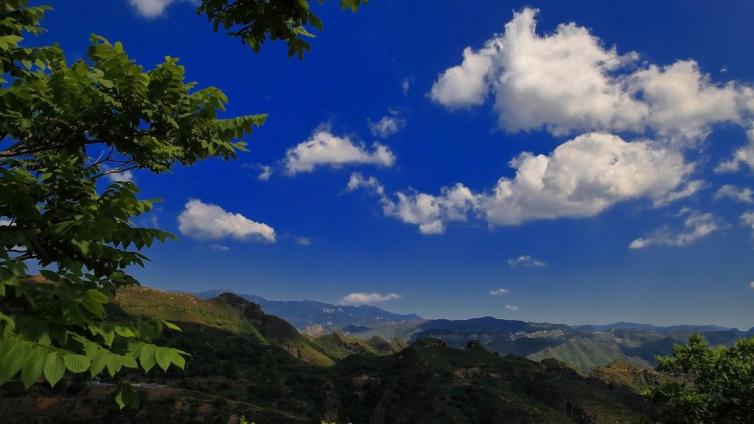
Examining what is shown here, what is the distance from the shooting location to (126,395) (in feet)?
19.6

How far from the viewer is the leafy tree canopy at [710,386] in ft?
79.9

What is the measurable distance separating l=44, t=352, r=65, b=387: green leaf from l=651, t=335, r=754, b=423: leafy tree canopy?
3005cm

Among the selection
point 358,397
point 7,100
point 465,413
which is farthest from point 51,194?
point 358,397

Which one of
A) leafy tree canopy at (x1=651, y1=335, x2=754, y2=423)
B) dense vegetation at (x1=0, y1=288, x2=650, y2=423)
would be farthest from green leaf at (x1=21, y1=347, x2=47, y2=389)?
dense vegetation at (x1=0, y1=288, x2=650, y2=423)

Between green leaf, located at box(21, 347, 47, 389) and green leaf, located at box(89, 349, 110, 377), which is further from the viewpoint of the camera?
green leaf, located at box(89, 349, 110, 377)

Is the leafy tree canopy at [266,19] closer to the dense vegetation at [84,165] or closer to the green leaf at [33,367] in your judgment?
the dense vegetation at [84,165]

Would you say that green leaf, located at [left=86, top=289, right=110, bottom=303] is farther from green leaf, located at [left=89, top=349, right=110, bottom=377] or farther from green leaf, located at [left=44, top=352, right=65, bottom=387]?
green leaf, located at [left=44, top=352, right=65, bottom=387]

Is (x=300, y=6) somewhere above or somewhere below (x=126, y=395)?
above

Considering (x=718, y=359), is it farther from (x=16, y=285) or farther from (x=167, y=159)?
(x=16, y=285)

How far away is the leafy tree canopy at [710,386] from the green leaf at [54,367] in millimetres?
30047

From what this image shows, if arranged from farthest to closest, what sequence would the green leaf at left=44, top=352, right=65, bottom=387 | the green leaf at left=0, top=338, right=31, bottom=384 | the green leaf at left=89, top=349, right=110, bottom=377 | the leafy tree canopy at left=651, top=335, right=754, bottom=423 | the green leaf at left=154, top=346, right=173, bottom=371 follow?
the leafy tree canopy at left=651, top=335, right=754, bottom=423 < the green leaf at left=154, top=346, right=173, bottom=371 < the green leaf at left=89, top=349, right=110, bottom=377 < the green leaf at left=44, top=352, right=65, bottom=387 < the green leaf at left=0, top=338, right=31, bottom=384

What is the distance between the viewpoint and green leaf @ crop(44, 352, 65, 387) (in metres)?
4.13

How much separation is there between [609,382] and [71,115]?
8595 inches

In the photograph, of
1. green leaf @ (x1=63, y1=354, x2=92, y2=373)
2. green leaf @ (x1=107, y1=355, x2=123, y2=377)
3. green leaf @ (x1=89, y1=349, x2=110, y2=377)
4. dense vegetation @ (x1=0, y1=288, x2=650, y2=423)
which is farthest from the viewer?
dense vegetation @ (x1=0, y1=288, x2=650, y2=423)
